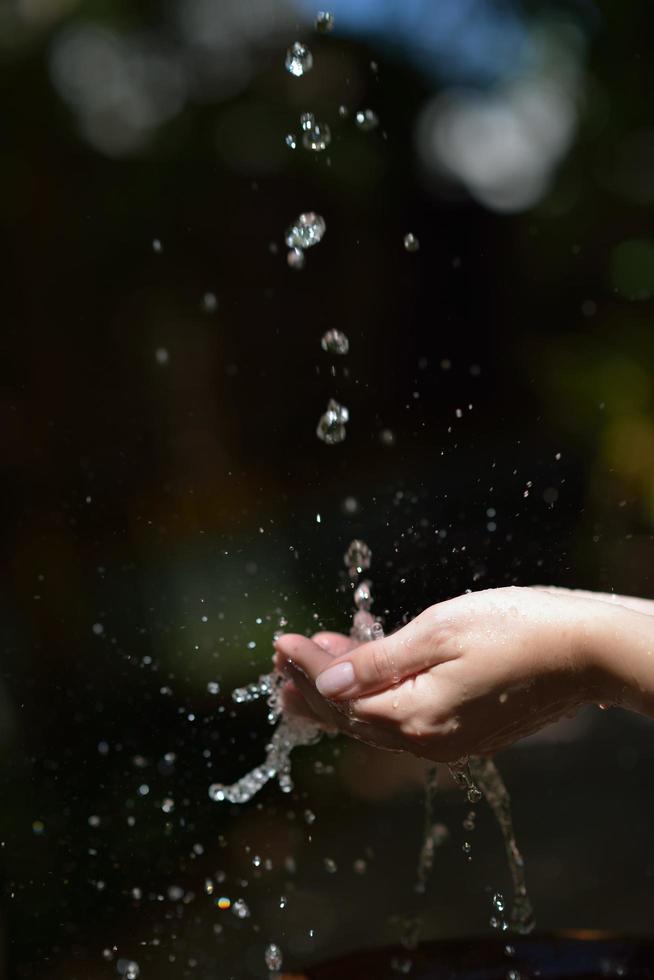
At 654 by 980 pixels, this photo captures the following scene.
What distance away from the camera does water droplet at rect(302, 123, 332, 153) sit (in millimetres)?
3438

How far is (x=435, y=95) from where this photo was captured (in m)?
3.64

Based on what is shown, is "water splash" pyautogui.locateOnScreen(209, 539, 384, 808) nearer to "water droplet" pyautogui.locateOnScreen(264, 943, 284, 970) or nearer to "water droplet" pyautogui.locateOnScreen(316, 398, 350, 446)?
"water droplet" pyautogui.locateOnScreen(264, 943, 284, 970)

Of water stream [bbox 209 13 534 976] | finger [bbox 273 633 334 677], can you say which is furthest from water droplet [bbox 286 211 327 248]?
finger [bbox 273 633 334 677]

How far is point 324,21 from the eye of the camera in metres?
3.10

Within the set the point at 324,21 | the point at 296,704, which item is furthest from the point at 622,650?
the point at 324,21

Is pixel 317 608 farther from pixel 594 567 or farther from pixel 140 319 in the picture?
pixel 140 319

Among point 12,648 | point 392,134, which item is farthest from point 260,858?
point 392,134

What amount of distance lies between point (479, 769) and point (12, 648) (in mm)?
1575

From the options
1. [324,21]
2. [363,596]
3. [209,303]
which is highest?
[324,21]

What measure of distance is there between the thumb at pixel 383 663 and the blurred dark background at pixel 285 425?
0.22 m

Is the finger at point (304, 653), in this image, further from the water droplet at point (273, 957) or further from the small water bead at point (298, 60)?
the small water bead at point (298, 60)

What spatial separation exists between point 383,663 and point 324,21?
9.17 feet

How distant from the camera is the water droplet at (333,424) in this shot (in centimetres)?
256

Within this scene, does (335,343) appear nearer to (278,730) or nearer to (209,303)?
(209,303)
